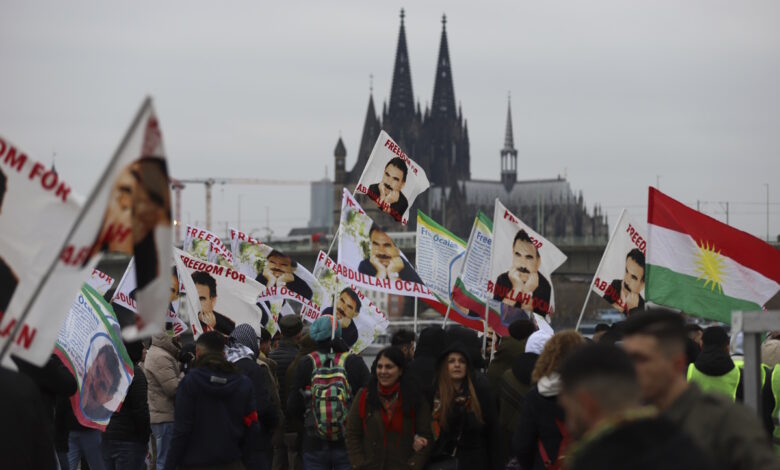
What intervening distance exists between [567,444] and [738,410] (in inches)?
103

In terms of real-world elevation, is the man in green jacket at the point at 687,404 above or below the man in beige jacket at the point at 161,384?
above

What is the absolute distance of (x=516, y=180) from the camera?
15612 centimetres

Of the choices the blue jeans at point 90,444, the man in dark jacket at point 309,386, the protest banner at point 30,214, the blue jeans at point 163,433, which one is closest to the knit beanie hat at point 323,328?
Answer: the man in dark jacket at point 309,386

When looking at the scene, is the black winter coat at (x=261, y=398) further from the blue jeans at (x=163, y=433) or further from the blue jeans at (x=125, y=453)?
the blue jeans at (x=163, y=433)

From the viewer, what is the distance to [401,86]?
5763 inches

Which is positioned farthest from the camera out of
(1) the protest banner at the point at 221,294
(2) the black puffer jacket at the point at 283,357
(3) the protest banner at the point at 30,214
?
(1) the protest banner at the point at 221,294

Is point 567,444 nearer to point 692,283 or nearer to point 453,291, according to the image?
point 692,283

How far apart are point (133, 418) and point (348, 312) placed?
4703mm

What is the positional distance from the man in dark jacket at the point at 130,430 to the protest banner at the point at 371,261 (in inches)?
187

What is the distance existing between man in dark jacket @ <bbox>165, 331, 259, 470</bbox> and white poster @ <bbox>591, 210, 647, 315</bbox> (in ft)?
22.5

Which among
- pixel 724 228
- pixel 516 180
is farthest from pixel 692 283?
pixel 516 180

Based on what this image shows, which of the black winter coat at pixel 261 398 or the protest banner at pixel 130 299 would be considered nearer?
the black winter coat at pixel 261 398

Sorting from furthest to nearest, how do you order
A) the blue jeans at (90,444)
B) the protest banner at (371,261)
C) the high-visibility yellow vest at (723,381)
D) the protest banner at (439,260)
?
the protest banner at (439,260) → the protest banner at (371,261) → the blue jeans at (90,444) → the high-visibility yellow vest at (723,381)

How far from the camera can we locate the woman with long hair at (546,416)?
23.2 feet
